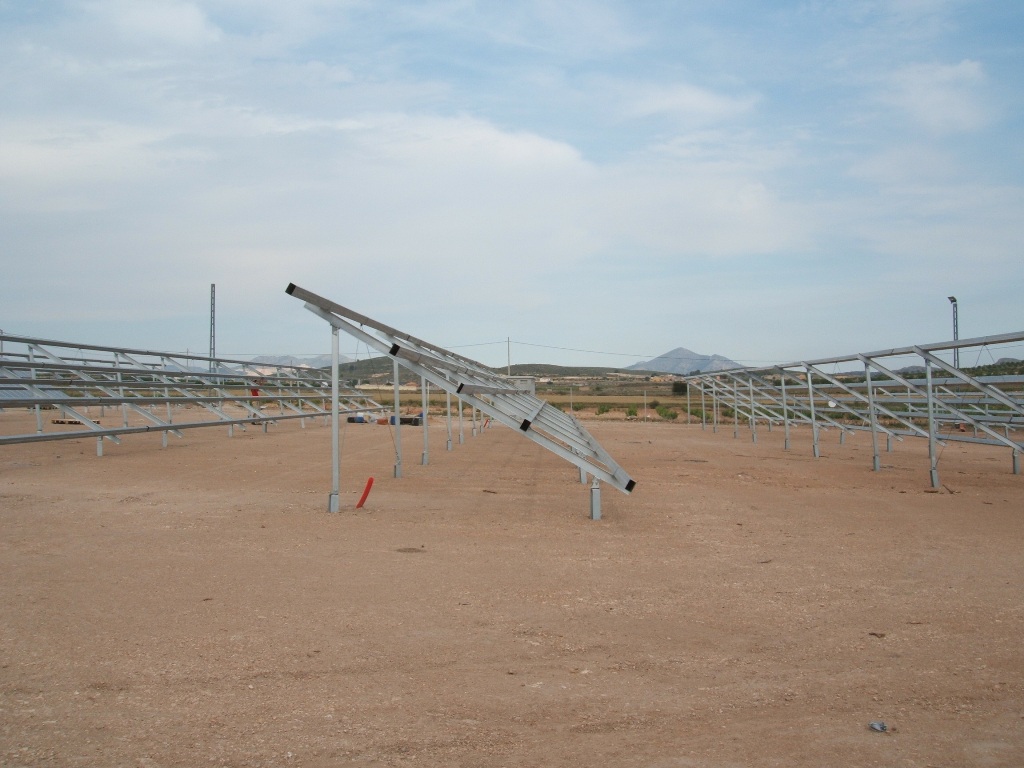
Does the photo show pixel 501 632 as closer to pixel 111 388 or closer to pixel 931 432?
pixel 931 432

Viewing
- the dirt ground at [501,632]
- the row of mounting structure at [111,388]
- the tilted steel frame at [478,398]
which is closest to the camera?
the dirt ground at [501,632]

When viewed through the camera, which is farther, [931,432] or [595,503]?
[931,432]

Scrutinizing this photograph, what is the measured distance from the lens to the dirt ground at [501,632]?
3430 mm

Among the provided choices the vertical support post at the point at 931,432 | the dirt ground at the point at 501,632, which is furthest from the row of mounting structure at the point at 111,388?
the vertical support post at the point at 931,432

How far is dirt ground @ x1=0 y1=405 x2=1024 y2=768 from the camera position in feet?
11.3

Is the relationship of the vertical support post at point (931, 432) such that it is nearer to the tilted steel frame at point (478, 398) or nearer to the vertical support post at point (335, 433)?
the tilted steel frame at point (478, 398)

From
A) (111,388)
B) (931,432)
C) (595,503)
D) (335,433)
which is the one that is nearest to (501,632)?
(595,503)

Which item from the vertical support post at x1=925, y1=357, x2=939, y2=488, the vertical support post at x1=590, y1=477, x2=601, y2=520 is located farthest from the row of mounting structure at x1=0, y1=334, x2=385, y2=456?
the vertical support post at x1=925, y1=357, x2=939, y2=488

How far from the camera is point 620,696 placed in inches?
155

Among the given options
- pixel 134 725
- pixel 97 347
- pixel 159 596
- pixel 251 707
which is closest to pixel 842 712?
pixel 251 707

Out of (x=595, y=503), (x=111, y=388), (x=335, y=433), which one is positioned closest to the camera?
(x=595, y=503)

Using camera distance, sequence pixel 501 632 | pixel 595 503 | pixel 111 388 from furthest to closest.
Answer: pixel 111 388
pixel 595 503
pixel 501 632

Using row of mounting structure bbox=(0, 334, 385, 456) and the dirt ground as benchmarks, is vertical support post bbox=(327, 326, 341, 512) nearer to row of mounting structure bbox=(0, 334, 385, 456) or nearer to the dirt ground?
the dirt ground

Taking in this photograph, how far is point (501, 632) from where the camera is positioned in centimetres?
491
